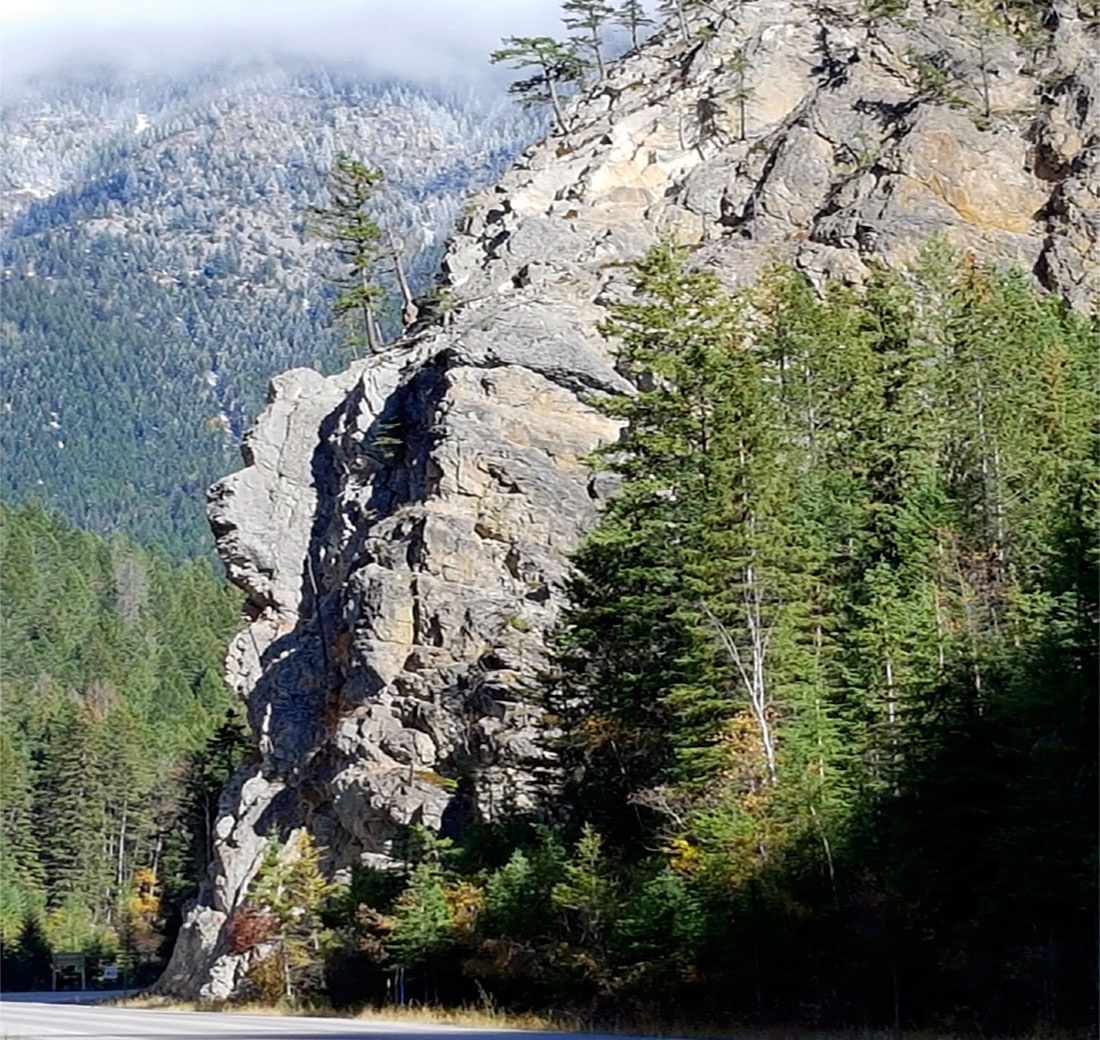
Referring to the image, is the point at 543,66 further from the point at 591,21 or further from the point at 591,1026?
the point at 591,1026

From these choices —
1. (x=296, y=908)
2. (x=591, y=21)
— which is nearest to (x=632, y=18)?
(x=591, y=21)

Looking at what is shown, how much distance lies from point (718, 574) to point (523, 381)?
58.4ft

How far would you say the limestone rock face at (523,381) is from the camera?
4900 centimetres

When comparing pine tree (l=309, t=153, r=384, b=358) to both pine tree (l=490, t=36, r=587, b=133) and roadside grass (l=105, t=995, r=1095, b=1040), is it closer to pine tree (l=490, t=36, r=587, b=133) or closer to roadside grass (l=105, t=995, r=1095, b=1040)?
pine tree (l=490, t=36, r=587, b=133)

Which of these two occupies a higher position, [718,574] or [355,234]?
[355,234]

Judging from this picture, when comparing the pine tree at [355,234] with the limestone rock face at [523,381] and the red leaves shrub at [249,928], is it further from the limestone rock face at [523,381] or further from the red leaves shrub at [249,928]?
the red leaves shrub at [249,928]

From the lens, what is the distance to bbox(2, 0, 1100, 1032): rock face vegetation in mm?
29531

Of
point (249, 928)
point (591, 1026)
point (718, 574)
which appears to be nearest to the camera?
point (591, 1026)

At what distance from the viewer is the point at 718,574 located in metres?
36.2

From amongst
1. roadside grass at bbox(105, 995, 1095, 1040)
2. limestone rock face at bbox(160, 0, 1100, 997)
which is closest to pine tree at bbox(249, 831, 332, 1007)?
roadside grass at bbox(105, 995, 1095, 1040)

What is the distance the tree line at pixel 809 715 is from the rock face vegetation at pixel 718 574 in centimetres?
11

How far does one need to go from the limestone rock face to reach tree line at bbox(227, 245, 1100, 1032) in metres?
3.49

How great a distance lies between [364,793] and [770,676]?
54.7 feet

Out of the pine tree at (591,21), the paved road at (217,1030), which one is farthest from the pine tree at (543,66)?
the paved road at (217,1030)
